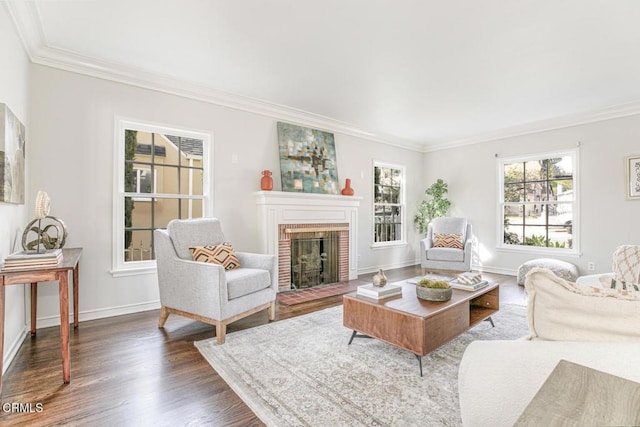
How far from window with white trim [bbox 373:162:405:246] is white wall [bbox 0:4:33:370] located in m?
4.71

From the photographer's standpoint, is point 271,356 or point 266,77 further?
point 266,77

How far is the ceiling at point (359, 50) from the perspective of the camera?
2.35 meters

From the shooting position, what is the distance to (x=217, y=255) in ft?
9.98

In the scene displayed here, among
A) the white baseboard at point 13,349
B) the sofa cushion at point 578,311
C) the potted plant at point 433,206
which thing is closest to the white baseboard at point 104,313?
the white baseboard at point 13,349

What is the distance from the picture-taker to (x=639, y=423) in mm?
498

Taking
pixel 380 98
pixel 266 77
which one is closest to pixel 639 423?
pixel 266 77

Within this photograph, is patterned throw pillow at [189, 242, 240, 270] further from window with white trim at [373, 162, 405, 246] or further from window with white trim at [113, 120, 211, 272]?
window with white trim at [373, 162, 405, 246]

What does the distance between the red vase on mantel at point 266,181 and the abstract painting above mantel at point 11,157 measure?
90.9 inches

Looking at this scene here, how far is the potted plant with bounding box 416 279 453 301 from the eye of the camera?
2.35m

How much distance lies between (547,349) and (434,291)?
58.8 inches

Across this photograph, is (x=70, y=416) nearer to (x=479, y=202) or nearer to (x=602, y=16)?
(x=602, y=16)

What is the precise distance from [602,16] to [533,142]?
3.15m

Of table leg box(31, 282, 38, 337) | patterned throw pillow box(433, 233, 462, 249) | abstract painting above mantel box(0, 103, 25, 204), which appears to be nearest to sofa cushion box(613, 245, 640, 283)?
patterned throw pillow box(433, 233, 462, 249)

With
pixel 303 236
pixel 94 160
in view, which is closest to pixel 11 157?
pixel 94 160
